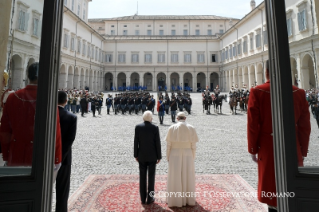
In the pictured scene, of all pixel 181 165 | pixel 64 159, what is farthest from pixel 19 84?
pixel 181 165

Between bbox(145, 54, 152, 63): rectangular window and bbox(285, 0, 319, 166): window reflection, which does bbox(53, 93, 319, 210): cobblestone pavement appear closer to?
bbox(285, 0, 319, 166): window reflection

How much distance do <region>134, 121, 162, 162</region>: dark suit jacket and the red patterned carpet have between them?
796 mm

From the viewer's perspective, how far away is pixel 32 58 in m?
2.23

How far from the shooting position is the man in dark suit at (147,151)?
3.66m

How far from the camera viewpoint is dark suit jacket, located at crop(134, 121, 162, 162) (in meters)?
3.65

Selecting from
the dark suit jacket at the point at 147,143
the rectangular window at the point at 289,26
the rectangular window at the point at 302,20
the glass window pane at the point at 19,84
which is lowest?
the dark suit jacket at the point at 147,143

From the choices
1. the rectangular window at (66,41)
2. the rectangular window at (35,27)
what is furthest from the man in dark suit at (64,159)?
the rectangular window at (66,41)

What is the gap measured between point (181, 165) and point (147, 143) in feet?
2.24

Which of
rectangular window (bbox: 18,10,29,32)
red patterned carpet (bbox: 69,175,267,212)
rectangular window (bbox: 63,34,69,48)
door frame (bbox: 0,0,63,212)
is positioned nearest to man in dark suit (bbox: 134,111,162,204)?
red patterned carpet (bbox: 69,175,267,212)

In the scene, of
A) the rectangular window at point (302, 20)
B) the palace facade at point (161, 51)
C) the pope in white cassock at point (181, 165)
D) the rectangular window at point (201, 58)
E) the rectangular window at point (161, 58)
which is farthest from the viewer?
the rectangular window at point (161, 58)

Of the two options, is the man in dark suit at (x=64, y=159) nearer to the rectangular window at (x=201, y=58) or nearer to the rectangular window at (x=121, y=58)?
the rectangular window at (x=121, y=58)

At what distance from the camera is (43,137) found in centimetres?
207

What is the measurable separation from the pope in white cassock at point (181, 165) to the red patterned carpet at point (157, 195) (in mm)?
165

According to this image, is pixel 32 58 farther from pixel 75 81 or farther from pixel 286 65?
pixel 75 81
